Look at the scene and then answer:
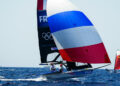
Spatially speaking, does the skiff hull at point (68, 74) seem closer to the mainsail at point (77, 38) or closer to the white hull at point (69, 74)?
the white hull at point (69, 74)

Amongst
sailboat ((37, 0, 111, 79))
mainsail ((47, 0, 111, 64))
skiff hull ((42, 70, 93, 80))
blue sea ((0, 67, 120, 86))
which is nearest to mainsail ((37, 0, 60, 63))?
blue sea ((0, 67, 120, 86))

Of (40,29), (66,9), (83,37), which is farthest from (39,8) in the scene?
(83,37)

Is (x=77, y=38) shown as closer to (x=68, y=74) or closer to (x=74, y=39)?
(x=74, y=39)

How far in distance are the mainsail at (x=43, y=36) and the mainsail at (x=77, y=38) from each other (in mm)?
4067

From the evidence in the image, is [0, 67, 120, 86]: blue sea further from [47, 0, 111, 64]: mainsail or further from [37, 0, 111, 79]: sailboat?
[47, 0, 111, 64]: mainsail

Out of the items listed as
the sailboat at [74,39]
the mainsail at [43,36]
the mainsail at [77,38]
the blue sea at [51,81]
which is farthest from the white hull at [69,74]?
the mainsail at [43,36]

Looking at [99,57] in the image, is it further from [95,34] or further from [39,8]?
[39,8]

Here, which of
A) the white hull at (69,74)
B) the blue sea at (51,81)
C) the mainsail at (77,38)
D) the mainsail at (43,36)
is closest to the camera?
the mainsail at (77,38)

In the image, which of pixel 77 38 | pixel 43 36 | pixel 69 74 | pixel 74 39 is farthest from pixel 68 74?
pixel 43 36

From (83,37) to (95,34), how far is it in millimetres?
1230

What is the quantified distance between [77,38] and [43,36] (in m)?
6.17

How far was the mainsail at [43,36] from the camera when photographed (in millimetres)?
33875

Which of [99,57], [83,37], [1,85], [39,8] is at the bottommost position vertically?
[1,85]

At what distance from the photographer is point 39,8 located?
3478cm
